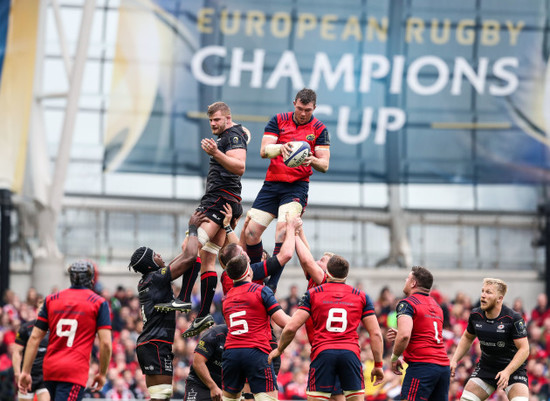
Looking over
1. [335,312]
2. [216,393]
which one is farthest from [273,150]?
[216,393]

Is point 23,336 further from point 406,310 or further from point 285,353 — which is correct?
point 285,353

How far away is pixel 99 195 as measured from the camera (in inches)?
1258

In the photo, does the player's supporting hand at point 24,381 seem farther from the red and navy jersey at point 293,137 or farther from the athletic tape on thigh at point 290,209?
the red and navy jersey at point 293,137

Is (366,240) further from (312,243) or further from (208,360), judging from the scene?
(208,360)

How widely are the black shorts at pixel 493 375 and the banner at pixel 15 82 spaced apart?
1836 cm

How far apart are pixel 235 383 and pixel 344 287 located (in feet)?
5.80

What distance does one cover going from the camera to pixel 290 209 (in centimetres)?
1262

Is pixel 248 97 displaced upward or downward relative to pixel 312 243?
upward

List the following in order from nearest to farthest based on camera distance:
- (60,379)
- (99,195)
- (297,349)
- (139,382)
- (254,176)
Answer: (60,379) → (139,382) → (297,349) → (254,176) → (99,195)

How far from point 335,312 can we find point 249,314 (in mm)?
1025

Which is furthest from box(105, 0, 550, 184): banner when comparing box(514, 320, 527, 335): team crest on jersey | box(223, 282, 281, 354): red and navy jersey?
box(223, 282, 281, 354): red and navy jersey

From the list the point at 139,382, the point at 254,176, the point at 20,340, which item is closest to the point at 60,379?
the point at 20,340

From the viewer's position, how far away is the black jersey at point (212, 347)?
1255cm

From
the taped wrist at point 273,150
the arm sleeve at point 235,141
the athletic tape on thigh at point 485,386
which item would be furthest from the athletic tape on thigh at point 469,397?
the arm sleeve at point 235,141
